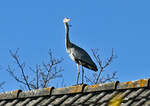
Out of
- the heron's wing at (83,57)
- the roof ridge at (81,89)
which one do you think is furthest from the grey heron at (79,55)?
the roof ridge at (81,89)

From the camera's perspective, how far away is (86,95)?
435 centimetres

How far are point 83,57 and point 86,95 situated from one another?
7274 mm

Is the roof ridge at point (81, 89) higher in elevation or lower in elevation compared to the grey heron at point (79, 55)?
lower

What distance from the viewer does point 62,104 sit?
4.22 m

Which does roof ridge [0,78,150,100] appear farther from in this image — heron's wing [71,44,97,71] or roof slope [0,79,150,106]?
heron's wing [71,44,97,71]

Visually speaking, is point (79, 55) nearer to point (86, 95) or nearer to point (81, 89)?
point (81, 89)

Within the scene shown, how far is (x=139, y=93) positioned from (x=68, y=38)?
8.35 meters

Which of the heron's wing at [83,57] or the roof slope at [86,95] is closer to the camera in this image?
the roof slope at [86,95]

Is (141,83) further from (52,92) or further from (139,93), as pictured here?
(52,92)

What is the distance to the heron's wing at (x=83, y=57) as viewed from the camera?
1155cm

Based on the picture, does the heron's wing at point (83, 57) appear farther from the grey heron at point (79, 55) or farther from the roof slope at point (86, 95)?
the roof slope at point (86, 95)

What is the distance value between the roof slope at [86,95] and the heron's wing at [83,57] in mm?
6503

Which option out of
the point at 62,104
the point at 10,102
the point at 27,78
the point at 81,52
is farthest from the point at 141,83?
the point at 27,78

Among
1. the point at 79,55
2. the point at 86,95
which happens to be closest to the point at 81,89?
the point at 86,95
